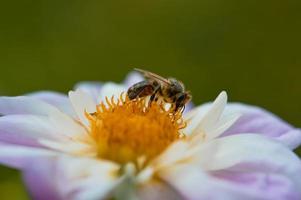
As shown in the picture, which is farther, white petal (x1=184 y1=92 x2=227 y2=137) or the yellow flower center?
white petal (x1=184 y1=92 x2=227 y2=137)

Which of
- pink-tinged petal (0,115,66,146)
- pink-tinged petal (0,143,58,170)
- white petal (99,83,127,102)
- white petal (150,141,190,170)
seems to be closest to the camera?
pink-tinged petal (0,143,58,170)

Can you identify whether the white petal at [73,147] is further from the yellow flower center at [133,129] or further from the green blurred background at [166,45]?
the green blurred background at [166,45]

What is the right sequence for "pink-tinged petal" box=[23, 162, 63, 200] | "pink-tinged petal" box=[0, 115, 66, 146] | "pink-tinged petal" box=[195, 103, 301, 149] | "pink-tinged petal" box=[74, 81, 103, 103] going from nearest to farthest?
1. "pink-tinged petal" box=[23, 162, 63, 200]
2. "pink-tinged petal" box=[0, 115, 66, 146]
3. "pink-tinged petal" box=[195, 103, 301, 149]
4. "pink-tinged petal" box=[74, 81, 103, 103]

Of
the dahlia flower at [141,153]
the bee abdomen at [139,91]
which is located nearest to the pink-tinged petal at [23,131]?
the dahlia flower at [141,153]

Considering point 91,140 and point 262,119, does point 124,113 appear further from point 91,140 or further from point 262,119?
point 262,119

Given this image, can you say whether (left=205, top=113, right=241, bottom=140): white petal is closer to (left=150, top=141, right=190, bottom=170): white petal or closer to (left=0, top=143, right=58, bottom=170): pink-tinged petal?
(left=150, top=141, right=190, bottom=170): white petal

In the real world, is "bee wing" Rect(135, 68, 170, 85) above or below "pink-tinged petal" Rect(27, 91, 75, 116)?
below

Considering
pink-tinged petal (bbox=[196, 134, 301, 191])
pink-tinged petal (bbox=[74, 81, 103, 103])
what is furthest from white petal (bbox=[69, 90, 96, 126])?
pink-tinged petal (bbox=[196, 134, 301, 191])

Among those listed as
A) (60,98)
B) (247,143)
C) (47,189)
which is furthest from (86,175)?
(60,98)

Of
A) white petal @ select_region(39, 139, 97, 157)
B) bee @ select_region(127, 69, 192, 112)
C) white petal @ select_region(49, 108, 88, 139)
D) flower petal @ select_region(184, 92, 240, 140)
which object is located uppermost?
bee @ select_region(127, 69, 192, 112)
